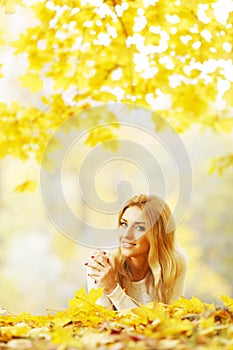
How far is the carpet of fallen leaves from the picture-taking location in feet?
2.58

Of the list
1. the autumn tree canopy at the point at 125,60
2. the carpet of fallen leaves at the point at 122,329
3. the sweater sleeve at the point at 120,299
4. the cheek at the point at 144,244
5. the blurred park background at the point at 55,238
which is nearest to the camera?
the carpet of fallen leaves at the point at 122,329

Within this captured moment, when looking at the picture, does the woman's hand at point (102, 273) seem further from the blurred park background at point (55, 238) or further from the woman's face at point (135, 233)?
the blurred park background at point (55, 238)

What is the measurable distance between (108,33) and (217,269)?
6308 mm

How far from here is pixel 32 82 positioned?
224 cm

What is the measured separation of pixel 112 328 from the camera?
0.97m

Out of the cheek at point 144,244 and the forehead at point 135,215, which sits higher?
the forehead at point 135,215

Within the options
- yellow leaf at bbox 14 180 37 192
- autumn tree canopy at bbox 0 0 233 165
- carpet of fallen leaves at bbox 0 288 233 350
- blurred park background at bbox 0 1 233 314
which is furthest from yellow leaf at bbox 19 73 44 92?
blurred park background at bbox 0 1 233 314

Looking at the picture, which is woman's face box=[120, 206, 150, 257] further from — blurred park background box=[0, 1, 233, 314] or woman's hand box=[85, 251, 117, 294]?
blurred park background box=[0, 1, 233, 314]

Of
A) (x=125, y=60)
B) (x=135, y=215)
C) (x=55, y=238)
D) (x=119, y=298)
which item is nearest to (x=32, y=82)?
(x=125, y=60)

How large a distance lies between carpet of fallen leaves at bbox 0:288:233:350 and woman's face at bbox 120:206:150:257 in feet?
1.80

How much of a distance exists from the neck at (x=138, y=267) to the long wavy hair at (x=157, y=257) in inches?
0.6

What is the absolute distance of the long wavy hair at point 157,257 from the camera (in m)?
1.79

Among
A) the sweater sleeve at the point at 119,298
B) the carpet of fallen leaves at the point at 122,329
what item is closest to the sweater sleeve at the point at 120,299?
the sweater sleeve at the point at 119,298

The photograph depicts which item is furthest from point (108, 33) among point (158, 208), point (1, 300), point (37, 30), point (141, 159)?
point (1, 300)
